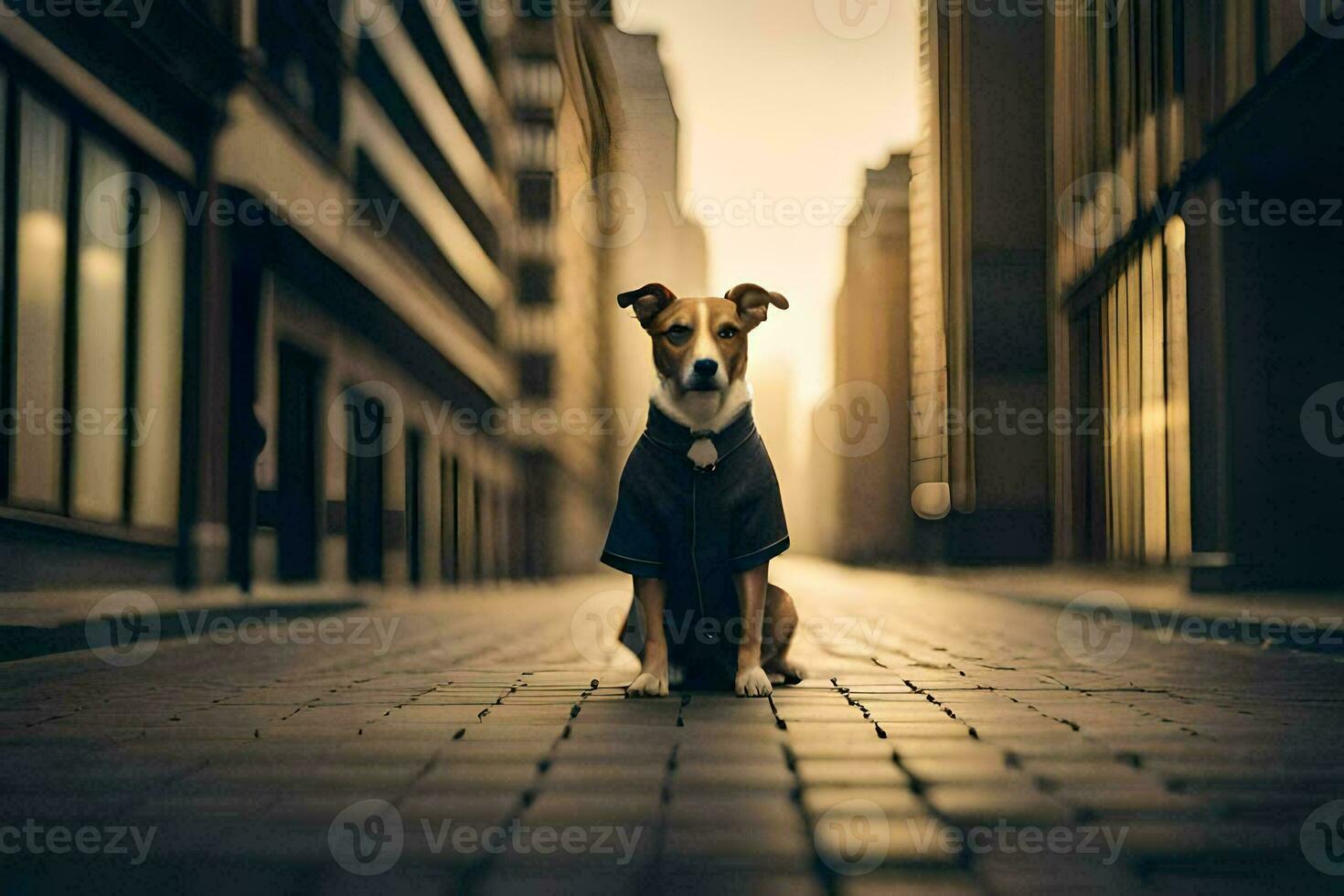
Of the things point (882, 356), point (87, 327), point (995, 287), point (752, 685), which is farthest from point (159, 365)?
point (882, 356)

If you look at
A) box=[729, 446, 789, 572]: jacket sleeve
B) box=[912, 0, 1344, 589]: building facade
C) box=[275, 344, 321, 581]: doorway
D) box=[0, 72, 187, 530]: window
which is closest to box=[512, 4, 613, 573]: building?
box=[912, 0, 1344, 589]: building facade

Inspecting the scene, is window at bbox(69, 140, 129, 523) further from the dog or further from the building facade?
the building facade

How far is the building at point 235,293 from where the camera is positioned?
11344 millimetres

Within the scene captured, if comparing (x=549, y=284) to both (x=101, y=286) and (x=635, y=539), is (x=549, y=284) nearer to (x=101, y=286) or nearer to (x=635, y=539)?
(x=101, y=286)

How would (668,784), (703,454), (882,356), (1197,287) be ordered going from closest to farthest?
(668,784) → (703,454) → (1197,287) → (882,356)

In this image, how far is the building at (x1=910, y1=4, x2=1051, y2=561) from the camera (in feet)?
111

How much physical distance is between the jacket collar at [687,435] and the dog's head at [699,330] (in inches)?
5.7

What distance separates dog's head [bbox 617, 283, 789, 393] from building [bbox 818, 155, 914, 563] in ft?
186

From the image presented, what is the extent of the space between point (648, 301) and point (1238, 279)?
11069 mm

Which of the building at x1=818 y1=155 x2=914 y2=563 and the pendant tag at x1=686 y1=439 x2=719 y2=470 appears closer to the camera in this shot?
the pendant tag at x1=686 y1=439 x2=719 y2=470

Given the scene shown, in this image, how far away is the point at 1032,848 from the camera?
2.85 m

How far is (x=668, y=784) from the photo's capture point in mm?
3598

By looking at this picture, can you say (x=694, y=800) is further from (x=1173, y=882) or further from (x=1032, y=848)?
(x=1173, y=882)

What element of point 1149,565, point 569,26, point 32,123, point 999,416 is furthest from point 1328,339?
point 569,26
